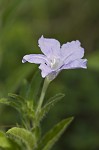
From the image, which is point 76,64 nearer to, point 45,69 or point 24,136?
point 45,69

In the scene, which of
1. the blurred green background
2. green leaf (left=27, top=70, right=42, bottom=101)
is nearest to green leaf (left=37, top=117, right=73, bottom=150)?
green leaf (left=27, top=70, right=42, bottom=101)

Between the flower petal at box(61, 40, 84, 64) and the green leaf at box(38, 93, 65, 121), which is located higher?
the flower petal at box(61, 40, 84, 64)

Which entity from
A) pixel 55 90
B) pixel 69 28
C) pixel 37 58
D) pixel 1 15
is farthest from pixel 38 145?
pixel 69 28

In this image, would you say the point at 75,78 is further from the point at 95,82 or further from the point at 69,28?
the point at 69,28

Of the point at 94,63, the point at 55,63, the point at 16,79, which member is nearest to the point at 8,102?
the point at 55,63

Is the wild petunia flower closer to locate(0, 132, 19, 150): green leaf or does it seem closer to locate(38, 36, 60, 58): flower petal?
locate(38, 36, 60, 58): flower petal

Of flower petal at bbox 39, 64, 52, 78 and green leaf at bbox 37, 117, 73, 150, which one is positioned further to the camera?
green leaf at bbox 37, 117, 73, 150
